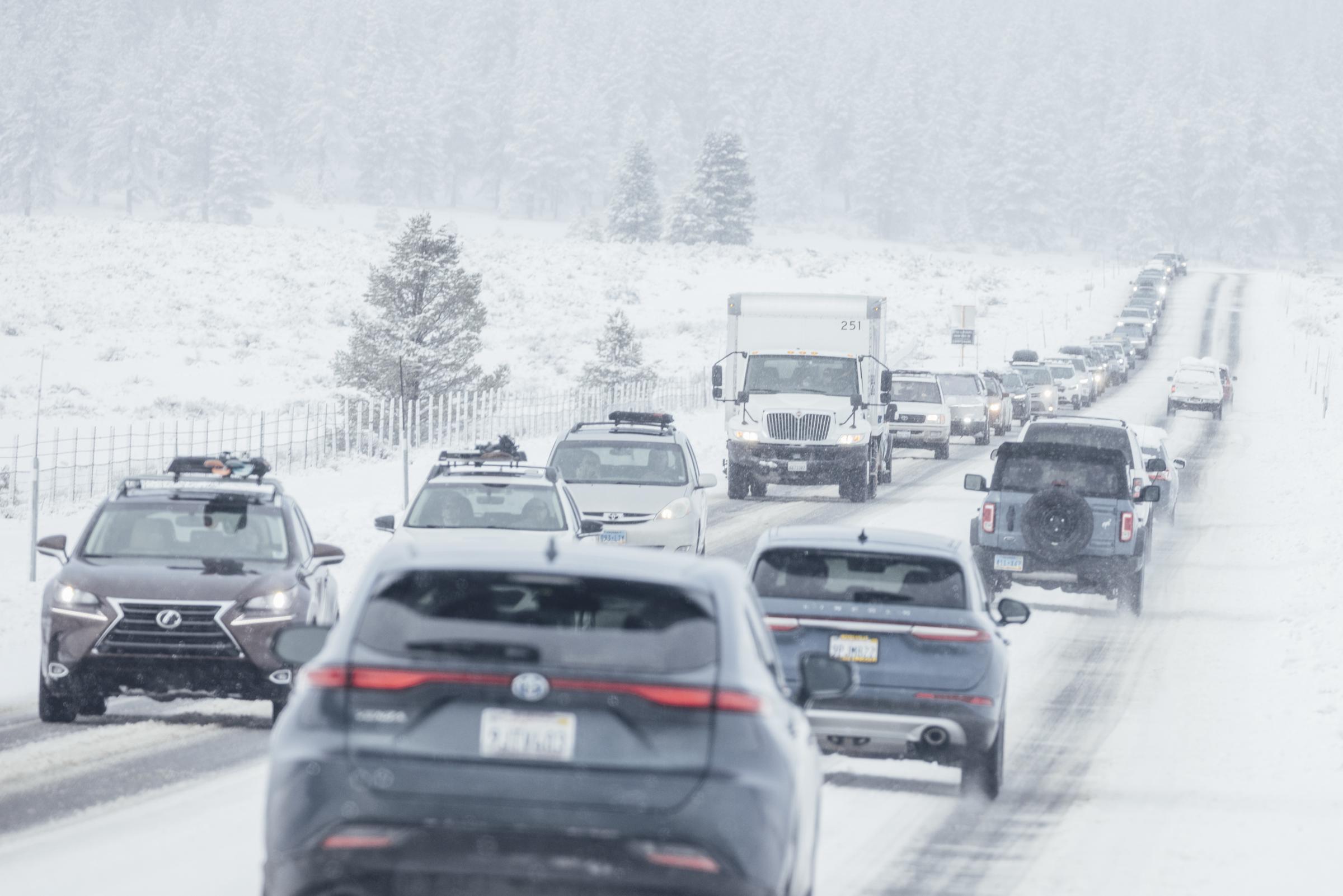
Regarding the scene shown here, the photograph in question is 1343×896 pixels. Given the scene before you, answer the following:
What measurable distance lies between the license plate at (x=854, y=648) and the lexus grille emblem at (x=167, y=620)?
13.4 ft

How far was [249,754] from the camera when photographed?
38.0 ft

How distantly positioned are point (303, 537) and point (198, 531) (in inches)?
27.2

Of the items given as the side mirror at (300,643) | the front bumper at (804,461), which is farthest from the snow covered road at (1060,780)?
the front bumper at (804,461)

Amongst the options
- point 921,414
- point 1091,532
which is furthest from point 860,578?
point 921,414

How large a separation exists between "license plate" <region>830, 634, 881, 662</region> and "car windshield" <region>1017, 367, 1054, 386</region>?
47916mm

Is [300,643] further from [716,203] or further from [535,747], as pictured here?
[716,203]

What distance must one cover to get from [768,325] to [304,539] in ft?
63.2

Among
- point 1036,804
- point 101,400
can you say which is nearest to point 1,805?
point 1036,804

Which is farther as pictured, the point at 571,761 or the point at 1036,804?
the point at 1036,804

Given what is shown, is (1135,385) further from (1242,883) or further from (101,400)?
(1242,883)

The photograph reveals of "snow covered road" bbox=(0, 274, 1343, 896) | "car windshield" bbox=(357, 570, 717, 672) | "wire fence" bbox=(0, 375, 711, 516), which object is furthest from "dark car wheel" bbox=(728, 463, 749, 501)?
"car windshield" bbox=(357, 570, 717, 672)

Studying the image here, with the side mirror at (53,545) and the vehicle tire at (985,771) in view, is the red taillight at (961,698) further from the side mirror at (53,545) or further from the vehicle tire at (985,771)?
the side mirror at (53,545)

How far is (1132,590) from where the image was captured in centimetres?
2030

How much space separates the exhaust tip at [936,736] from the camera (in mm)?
10719
